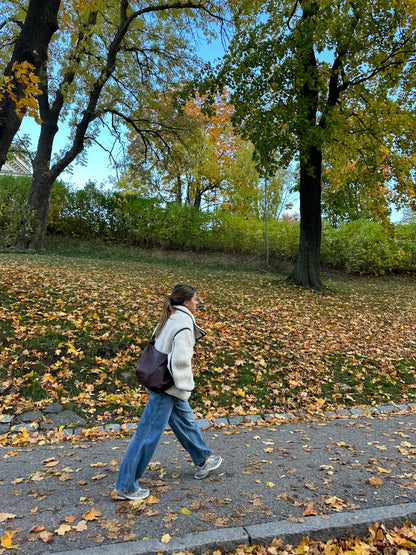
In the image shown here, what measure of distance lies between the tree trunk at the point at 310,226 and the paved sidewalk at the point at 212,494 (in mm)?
8957

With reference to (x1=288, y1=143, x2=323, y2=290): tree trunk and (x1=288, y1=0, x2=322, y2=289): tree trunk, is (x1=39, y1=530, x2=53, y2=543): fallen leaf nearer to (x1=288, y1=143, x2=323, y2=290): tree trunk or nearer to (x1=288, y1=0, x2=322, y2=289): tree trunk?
(x1=288, y1=0, x2=322, y2=289): tree trunk

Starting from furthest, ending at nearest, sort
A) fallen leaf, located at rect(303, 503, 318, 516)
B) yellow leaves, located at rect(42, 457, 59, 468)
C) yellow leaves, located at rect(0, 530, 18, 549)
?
yellow leaves, located at rect(42, 457, 59, 468), fallen leaf, located at rect(303, 503, 318, 516), yellow leaves, located at rect(0, 530, 18, 549)

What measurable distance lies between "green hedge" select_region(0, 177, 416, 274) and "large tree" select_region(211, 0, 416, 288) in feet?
21.7

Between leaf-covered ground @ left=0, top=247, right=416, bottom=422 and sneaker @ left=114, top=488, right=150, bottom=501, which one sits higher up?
leaf-covered ground @ left=0, top=247, right=416, bottom=422

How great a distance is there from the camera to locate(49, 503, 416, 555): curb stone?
8.52 feet

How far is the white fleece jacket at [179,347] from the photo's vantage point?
10.0 ft

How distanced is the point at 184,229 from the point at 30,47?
1484cm

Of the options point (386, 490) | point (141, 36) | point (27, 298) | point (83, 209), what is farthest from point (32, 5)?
point (83, 209)

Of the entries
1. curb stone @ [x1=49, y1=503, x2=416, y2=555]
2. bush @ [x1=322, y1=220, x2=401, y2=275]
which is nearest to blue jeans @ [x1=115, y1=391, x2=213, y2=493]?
curb stone @ [x1=49, y1=503, x2=416, y2=555]

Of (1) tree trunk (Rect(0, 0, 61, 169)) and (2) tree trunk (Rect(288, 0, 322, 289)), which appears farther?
(2) tree trunk (Rect(288, 0, 322, 289))

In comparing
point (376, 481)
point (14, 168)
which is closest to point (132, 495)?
point (376, 481)

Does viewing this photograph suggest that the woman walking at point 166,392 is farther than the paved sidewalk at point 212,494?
Yes

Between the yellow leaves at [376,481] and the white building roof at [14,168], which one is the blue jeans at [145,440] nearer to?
the yellow leaves at [376,481]

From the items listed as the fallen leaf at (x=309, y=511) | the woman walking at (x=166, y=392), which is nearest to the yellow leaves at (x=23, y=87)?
the woman walking at (x=166, y=392)
